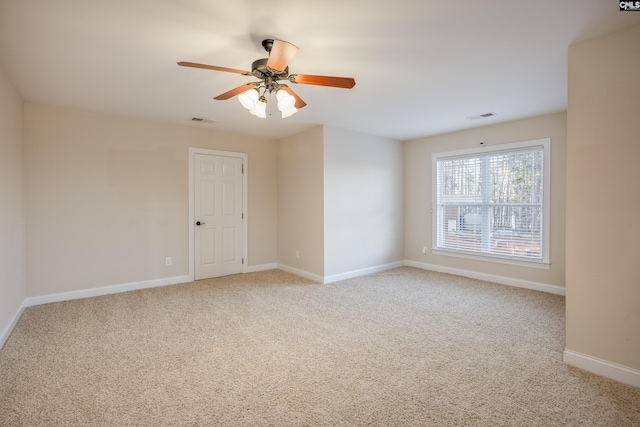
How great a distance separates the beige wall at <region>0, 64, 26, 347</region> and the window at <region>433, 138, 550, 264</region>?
18.4ft

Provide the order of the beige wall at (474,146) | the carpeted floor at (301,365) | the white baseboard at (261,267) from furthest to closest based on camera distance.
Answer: the white baseboard at (261,267), the beige wall at (474,146), the carpeted floor at (301,365)

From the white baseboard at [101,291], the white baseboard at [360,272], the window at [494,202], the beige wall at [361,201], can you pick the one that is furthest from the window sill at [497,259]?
the white baseboard at [101,291]

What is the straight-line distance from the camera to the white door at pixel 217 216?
16.3ft

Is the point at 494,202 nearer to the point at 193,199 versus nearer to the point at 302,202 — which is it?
the point at 302,202

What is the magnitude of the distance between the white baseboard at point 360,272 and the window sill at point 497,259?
741 millimetres

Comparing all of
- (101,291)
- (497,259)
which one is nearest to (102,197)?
(101,291)

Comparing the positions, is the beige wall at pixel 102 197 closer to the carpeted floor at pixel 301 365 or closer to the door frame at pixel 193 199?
the door frame at pixel 193 199

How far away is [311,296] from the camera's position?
412cm

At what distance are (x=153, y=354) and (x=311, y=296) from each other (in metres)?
2.01

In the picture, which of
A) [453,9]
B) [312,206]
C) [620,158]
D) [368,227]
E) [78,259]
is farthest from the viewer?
[368,227]

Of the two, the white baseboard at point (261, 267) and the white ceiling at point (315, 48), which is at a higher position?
the white ceiling at point (315, 48)

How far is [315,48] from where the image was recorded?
7.89ft

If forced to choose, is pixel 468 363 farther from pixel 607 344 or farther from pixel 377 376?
pixel 607 344

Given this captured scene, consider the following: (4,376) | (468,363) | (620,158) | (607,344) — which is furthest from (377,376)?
(4,376)
